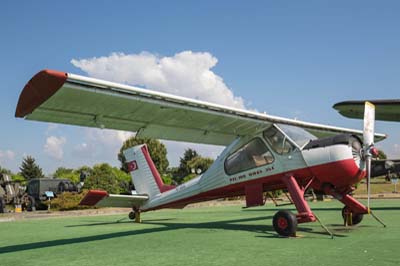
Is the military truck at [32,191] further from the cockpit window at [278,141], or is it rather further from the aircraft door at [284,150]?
the aircraft door at [284,150]

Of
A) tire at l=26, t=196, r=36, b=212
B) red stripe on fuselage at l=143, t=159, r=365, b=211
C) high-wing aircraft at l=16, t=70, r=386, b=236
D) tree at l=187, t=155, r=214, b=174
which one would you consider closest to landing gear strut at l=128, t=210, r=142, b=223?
high-wing aircraft at l=16, t=70, r=386, b=236

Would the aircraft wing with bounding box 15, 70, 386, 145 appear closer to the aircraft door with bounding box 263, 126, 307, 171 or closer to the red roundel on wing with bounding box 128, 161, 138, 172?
the aircraft door with bounding box 263, 126, 307, 171

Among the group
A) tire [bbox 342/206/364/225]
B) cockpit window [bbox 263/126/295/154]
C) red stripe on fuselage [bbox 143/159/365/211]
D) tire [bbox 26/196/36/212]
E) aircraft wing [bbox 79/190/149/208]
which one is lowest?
tire [bbox 26/196/36/212]

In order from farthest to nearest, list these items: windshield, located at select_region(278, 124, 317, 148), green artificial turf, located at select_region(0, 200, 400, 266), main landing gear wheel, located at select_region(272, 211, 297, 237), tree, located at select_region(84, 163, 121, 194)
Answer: tree, located at select_region(84, 163, 121, 194) → windshield, located at select_region(278, 124, 317, 148) → main landing gear wheel, located at select_region(272, 211, 297, 237) → green artificial turf, located at select_region(0, 200, 400, 266)

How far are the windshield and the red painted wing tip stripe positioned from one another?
178 inches

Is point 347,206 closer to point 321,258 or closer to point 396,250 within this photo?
point 396,250

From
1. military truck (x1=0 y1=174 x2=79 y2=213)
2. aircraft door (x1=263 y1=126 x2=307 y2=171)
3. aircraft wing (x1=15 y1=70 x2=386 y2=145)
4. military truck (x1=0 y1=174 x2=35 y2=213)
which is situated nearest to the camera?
aircraft wing (x1=15 y1=70 x2=386 y2=145)

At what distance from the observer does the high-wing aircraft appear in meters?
7.41

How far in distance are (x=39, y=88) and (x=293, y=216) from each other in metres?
5.18

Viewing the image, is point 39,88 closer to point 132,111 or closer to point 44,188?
point 132,111

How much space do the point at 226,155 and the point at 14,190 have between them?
24021 millimetres

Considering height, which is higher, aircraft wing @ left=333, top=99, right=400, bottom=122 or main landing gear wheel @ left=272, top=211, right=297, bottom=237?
aircraft wing @ left=333, top=99, right=400, bottom=122

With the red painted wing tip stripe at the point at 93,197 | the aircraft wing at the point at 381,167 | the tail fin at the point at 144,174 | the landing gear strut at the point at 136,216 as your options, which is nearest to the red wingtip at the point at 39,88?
the red painted wing tip stripe at the point at 93,197

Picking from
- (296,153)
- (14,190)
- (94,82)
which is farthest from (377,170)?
(14,190)
